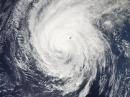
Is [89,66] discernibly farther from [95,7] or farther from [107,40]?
[95,7]

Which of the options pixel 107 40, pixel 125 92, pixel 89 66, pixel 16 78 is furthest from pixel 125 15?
pixel 16 78

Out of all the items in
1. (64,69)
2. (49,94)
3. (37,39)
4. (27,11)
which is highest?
(27,11)

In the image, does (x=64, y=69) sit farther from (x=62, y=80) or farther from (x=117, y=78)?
(x=117, y=78)

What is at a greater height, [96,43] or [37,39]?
[37,39]

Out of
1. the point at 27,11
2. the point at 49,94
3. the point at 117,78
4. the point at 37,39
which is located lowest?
the point at 117,78

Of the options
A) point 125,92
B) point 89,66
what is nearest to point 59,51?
point 89,66

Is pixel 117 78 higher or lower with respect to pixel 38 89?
lower
